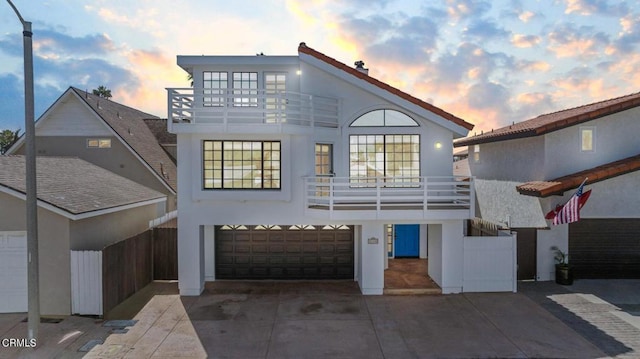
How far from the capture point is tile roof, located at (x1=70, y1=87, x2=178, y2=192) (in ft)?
70.2

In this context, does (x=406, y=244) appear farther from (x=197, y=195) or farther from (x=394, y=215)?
(x=197, y=195)

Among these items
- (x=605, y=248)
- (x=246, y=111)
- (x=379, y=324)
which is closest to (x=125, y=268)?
(x=246, y=111)

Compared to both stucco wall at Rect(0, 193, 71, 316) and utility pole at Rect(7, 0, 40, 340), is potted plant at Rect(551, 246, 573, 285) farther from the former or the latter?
stucco wall at Rect(0, 193, 71, 316)

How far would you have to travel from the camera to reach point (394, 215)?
12672 mm

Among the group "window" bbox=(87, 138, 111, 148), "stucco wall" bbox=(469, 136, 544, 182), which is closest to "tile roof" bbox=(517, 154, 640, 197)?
"stucco wall" bbox=(469, 136, 544, 182)

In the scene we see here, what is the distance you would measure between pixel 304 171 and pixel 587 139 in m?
10.9

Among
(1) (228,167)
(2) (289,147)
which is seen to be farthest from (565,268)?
(1) (228,167)

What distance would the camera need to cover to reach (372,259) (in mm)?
13203

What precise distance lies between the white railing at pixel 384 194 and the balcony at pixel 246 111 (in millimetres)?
2149

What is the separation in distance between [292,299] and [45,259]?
24.1 feet

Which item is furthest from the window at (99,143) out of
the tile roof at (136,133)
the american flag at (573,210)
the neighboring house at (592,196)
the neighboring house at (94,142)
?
the american flag at (573,210)

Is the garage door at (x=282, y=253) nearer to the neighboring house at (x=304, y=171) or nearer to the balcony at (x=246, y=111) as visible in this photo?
the neighboring house at (x=304, y=171)

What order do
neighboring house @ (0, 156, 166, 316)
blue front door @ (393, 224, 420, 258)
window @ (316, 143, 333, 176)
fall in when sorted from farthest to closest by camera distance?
blue front door @ (393, 224, 420, 258), window @ (316, 143, 333, 176), neighboring house @ (0, 156, 166, 316)

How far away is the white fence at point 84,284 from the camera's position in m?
11.2
